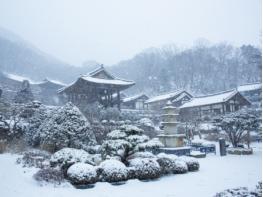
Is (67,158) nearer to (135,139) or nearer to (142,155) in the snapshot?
(135,139)

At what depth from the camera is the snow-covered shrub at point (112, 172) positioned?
6.62 m

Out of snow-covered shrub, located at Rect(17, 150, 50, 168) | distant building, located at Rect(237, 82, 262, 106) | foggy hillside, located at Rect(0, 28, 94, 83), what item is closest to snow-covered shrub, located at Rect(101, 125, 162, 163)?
snow-covered shrub, located at Rect(17, 150, 50, 168)

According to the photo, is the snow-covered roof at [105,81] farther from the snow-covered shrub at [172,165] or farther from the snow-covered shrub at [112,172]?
the snow-covered shrub at [112,172]

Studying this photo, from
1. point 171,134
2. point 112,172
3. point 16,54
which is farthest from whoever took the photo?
point 171,134

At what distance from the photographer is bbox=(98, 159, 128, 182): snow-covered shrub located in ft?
21.7

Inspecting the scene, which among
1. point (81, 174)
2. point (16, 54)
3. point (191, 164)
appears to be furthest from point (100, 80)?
point (81, 174)

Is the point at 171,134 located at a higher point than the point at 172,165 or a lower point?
higher

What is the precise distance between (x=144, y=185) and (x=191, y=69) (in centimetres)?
2781

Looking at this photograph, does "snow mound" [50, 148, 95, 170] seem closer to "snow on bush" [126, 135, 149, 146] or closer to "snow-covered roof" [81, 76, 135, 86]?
"snow on bush" [126, 135, 149, 146]

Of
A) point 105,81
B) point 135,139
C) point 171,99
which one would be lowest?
point 135,139

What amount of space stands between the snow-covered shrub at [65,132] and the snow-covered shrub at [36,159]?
299 millimetres

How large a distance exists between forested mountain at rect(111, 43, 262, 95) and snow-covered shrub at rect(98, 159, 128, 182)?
1910cm

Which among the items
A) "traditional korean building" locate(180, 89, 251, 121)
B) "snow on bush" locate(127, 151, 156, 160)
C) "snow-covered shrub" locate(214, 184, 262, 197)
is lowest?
"snow-covered shrub" locate(214, 184, 262, 197)

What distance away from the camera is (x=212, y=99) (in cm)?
2466
